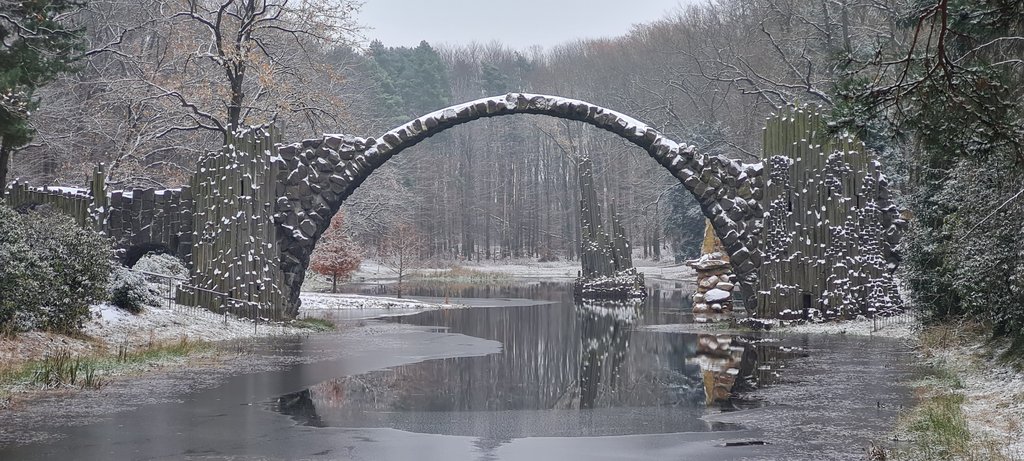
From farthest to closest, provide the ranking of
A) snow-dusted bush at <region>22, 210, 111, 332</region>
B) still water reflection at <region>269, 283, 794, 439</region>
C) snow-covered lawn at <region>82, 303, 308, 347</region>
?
1. snow-covered lawn at <region>82, 303, 308, 347</region>
2. snow-dusted bush at <region>22, 210, 111, 332</region>
3. still water reflection at <region>269, 283, 794, 439</region>

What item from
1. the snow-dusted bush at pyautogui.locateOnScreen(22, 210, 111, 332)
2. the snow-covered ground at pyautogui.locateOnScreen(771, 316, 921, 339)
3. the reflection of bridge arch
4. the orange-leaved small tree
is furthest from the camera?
the orange-leaved small tree

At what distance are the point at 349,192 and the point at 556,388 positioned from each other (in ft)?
35.2

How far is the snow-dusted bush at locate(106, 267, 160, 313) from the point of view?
17.5 metres

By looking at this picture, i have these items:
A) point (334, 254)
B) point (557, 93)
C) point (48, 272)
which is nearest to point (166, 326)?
point (48, 272)

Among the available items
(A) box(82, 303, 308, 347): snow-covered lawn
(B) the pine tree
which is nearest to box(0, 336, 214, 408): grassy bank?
(A) box(82, 303, 308, 347): snow-covered lawn

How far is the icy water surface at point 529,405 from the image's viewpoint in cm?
824

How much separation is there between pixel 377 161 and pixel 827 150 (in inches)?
380

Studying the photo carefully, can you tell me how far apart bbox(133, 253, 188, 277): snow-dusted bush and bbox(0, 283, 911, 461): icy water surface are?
953 cm

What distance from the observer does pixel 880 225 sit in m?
21.5

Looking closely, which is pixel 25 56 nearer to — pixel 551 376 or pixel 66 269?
pixel 66 269

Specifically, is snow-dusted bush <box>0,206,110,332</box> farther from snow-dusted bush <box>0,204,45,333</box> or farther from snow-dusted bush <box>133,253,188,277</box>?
snow-dusted bush <box>133,253,188,277</box>

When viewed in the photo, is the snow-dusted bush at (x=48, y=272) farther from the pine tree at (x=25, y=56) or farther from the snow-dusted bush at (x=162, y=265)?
the snow-dusted bush at (x=162, y=265)

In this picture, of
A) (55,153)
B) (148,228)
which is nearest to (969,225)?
(148,228)

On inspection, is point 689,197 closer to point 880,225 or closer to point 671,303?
point 671,303
